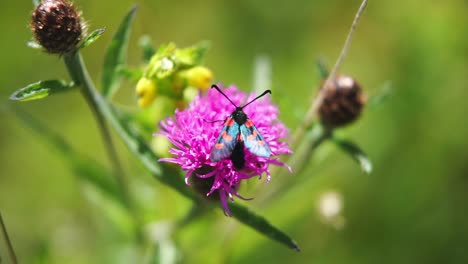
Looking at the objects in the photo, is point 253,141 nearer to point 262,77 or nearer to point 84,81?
point 84,81

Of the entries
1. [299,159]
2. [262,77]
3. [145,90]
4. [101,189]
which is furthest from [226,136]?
[101,189]

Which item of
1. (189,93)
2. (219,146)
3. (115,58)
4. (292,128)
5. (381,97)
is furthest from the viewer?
(292,128)

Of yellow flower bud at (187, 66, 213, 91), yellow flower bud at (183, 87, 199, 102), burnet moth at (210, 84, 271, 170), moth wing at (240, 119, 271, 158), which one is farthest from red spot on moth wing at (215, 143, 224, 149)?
yellow flower bud at (183, 87, 199, 102)

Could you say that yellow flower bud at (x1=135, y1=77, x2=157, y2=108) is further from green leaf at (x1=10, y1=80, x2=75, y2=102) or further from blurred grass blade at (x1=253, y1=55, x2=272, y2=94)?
blurred grass blade at (x1=253, y1=55, x2=272, y2=94)

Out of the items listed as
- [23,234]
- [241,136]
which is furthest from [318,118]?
[23,234]

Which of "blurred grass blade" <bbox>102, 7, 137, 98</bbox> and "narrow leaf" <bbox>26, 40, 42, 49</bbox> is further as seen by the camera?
"blurred grass blade" <bbox>102, 7, 137, 98</bbox>

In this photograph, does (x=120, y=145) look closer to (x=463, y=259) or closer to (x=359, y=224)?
(x=359, y=224)
